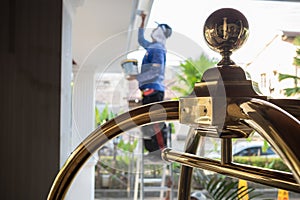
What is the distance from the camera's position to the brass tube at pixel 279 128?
0.12 m

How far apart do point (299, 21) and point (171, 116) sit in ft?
5.53

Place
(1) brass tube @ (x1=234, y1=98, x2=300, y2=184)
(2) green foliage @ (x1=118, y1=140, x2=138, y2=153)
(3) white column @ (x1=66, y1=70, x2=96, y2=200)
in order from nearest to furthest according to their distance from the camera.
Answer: (1) brass tube @ (x1=234, y1=98, x2=300, y2=184), (3) white column @ (x1=66, y1=70, x2=96, y2=200), (2) green foliage @ (x1=118, y1=140, x2=138, y2=153)

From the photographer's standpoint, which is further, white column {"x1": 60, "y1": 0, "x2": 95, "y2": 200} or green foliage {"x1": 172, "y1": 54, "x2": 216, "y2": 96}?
green foliage {"x1": 172, "y1": 54, "x2": 216, "y2": 96}

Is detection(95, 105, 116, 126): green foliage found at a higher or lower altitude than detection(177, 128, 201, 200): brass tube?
higher

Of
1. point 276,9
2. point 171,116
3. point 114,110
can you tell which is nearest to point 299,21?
point 276,9

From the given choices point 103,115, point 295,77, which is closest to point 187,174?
point 103,115

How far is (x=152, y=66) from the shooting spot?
112 centimetres

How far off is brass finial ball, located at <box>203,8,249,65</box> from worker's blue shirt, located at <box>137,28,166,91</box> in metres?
0.85

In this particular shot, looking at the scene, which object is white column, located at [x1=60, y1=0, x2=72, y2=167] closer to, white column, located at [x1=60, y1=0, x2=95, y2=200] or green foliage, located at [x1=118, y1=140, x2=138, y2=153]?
white column, located at [x1=60, y1=0, x2=95, y2=200]

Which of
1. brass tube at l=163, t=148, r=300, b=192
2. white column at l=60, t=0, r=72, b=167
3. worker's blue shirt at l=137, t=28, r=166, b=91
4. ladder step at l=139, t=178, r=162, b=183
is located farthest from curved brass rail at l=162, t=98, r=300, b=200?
ladder step at l=139, t=178, r=162, b=183

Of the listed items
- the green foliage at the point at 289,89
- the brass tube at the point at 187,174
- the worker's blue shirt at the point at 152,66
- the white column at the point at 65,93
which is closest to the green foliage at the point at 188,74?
the worker's blue shirt at the point at 152,66

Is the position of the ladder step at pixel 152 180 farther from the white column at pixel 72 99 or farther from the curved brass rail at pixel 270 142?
the curved brass rail at pixel 270 142

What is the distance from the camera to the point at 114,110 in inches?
44.5

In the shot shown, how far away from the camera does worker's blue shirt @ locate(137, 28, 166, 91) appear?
1082 mm
